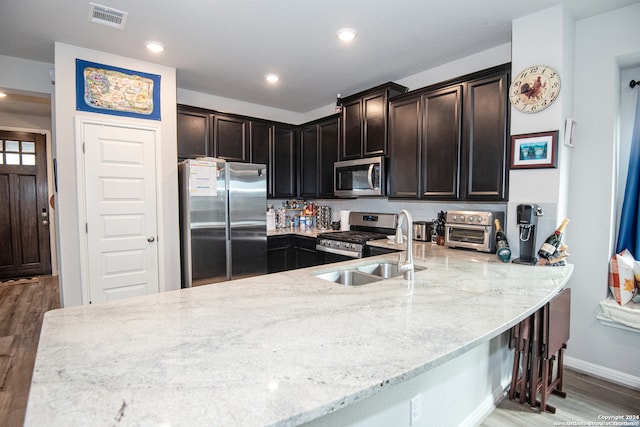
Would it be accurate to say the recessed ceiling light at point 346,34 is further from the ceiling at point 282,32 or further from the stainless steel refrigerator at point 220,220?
the stainless steel refrigerator at point 220,220

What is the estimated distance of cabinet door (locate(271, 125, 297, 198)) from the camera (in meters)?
4.36

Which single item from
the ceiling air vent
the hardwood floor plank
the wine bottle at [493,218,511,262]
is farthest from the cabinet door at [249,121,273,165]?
the hardwood floor plank

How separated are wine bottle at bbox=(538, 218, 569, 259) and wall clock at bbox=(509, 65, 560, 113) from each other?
841mm

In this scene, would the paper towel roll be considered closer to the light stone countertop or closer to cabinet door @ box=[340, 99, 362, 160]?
cabinet door @ box=[340, 99, 362, 160]

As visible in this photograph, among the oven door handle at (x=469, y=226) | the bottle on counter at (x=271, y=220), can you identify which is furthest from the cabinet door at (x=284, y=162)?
the oven door handle at (x=469, y=226)

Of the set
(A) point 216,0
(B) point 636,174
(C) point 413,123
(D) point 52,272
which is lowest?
(D) point 52,272

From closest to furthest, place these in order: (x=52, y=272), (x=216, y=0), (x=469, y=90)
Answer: (x=216, y=0), (x=469, y=90), (x=52, y=272)

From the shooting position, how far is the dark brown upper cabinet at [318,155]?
159 inches

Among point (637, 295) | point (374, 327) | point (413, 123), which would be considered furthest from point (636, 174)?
point (374, 327)

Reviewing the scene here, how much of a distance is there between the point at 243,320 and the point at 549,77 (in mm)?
2513

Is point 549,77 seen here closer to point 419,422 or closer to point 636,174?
point 636,174

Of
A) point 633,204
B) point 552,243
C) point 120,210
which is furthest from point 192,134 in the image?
point 633,204

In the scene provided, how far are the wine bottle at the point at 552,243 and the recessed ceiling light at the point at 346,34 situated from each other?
202 cm

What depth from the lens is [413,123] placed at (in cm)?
308
